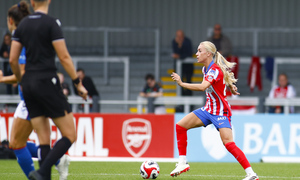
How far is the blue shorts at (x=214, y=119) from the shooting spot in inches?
284

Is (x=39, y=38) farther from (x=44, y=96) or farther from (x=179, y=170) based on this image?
(x=179, y=170)

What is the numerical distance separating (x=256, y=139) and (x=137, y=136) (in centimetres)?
239

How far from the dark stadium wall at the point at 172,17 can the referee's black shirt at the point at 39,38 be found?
1333 cm

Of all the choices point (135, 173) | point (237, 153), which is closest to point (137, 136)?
point (135, 173)

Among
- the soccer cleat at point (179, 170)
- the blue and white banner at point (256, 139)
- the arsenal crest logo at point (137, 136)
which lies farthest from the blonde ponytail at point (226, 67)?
the arsenal crest logo at point (137, 136)

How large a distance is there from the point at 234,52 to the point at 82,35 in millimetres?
4964

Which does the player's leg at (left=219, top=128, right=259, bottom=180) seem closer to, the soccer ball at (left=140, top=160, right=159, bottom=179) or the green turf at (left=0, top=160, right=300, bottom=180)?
the green turf at (left=0, top=160, right=300, bottom=180)

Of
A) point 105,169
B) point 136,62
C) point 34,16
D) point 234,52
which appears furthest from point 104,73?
point 34,16

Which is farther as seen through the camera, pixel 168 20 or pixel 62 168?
pixel 168 20

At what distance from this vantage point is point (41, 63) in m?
5.55

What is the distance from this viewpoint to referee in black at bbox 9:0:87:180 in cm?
552

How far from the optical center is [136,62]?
1797 cm

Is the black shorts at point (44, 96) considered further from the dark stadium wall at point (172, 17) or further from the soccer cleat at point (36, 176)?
the dark stadium wall at point (172, 17)

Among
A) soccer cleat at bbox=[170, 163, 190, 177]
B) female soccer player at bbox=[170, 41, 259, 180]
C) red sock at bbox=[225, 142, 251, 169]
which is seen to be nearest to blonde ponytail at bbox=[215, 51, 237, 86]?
female soccer player at bbox=[170, 41, 259, 180]
